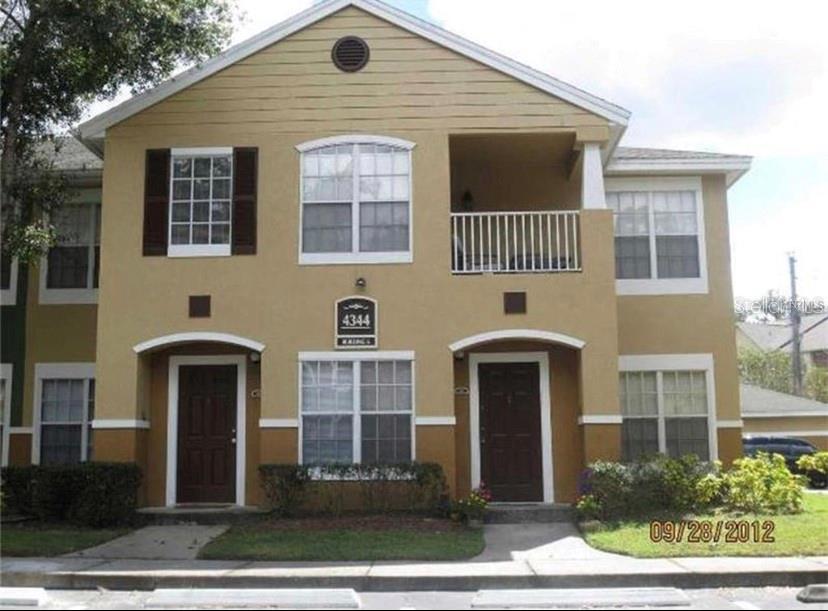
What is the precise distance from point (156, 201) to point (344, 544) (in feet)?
21.5

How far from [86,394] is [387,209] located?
6.35m

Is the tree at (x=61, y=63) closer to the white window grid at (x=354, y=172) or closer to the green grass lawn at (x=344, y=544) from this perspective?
the white window grid at (x=354, y=172)

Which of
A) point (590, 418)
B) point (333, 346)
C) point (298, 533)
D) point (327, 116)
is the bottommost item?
point (298, 533)

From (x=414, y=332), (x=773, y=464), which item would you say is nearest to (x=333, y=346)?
(x=414, y=332)

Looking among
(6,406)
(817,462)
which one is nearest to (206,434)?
(6,406)

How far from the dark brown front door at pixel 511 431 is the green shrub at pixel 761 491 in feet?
9.83

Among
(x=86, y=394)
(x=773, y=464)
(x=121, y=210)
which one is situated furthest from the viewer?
(x=86, y=394)

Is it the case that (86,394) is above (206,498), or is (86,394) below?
above

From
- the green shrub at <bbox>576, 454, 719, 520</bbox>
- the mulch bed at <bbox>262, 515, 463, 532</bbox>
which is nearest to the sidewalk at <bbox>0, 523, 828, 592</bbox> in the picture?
the mulch bed at <bbox>262, 515, 463, 532</bbox>

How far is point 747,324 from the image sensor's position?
62812 mm

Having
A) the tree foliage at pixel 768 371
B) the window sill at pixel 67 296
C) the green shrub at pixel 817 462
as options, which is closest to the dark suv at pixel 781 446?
the green shrub at pixel 817 462

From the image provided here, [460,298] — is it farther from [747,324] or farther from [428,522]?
[747,324]
